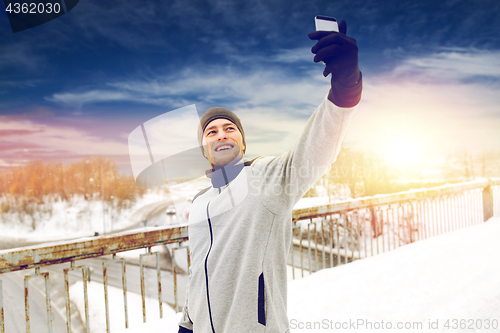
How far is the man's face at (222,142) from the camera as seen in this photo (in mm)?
1435

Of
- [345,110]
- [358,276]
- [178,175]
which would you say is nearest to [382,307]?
[358,276]

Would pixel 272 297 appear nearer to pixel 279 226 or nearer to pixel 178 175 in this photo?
pixel 279 226

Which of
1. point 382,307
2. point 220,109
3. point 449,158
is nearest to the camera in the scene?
point 220,109

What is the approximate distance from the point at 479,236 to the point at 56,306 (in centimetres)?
2566

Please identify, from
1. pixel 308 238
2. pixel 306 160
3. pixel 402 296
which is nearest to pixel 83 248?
pixel 306 160

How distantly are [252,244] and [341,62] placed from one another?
86 centimetres

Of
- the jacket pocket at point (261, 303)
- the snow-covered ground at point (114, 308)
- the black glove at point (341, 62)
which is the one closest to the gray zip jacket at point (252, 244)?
the jacket pocket at point (261, 303)

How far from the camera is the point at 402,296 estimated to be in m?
3.17

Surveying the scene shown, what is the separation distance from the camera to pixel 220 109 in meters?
1.66

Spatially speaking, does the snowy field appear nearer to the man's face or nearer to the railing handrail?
the railing handrail

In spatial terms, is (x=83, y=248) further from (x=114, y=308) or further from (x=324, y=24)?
(x=114, y=308)

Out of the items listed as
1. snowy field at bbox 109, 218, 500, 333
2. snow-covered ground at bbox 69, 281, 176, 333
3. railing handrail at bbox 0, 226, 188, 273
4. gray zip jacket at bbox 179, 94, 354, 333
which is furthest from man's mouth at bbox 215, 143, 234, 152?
snow-covered ground at bbox 69, 281, 176, 333

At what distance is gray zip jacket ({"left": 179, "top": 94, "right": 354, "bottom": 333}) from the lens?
1101 millimetres

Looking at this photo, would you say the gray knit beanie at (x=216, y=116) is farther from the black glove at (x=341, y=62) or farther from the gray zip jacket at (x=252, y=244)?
the black glove at (x=341, y=62)
